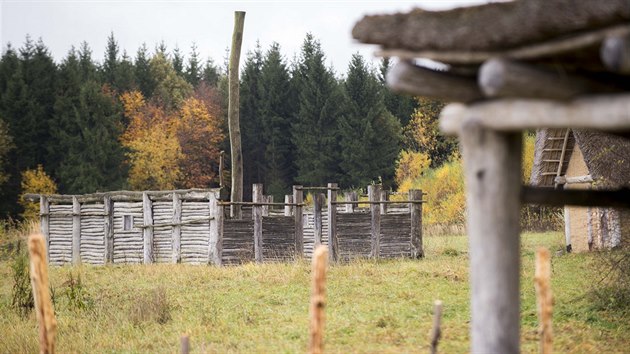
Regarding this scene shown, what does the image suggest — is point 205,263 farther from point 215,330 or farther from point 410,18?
point 410,18

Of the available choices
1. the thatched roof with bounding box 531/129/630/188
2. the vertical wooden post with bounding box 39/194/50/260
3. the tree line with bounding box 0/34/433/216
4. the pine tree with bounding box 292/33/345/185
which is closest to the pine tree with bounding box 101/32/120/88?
the tree line with bounding box 0/34/433/216

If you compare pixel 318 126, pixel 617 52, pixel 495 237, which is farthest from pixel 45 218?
pixel 318 126

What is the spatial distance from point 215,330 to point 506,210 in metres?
6.62

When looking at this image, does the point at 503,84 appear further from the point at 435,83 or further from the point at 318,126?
the point at 318,126

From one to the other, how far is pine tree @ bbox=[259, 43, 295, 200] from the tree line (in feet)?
0.23

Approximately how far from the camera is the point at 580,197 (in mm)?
5762

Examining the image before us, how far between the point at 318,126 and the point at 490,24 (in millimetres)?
44934

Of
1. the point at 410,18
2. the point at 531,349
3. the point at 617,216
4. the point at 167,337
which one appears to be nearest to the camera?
the point at 410,18

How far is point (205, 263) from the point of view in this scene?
66.0 ft

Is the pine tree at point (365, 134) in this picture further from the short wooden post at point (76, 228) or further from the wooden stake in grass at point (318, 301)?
the wooden stake in grass at point (318, 301)

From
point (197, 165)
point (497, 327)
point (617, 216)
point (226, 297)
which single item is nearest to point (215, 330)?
point (226, 297)

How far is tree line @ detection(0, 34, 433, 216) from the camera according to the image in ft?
140

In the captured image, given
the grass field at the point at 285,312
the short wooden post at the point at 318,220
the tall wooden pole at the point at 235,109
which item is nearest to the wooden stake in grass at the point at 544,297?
the grass field at the point at 285,312

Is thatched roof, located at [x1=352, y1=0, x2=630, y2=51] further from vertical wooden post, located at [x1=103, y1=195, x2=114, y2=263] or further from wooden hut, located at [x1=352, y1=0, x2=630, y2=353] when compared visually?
vertical wooden post, located at [x1=103, y1=195, x2=114, y2=263]
